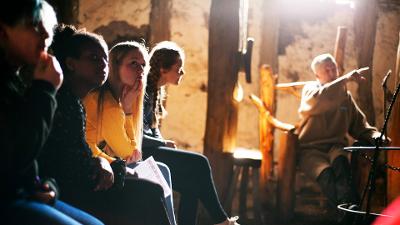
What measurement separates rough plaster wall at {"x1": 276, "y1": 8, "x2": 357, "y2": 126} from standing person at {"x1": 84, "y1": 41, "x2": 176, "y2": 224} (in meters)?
3.87

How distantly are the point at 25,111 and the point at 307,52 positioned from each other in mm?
5552

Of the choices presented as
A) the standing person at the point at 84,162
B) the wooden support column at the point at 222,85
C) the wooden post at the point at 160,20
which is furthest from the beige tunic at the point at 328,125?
the standing person at the point at 84,162

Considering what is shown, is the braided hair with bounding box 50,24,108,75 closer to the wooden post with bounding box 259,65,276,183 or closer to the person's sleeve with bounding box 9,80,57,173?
the person's sleeve with bounding box 9,80,57,173

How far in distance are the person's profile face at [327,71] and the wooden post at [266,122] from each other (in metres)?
0.64

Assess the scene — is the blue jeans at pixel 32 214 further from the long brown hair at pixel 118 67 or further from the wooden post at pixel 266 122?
the wooden post at pixel 266 122

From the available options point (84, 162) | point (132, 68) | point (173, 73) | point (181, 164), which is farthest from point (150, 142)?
point (84, 162)

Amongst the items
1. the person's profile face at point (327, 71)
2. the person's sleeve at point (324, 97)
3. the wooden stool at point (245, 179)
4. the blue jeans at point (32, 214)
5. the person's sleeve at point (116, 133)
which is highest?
the person's profile face at point (327, 71)

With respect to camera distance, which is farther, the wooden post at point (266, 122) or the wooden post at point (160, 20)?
the wooden post at point (160, 20)

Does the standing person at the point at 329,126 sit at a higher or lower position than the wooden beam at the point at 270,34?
lower

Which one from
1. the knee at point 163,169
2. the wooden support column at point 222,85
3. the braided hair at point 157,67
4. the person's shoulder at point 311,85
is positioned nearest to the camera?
the knee at point 163,169

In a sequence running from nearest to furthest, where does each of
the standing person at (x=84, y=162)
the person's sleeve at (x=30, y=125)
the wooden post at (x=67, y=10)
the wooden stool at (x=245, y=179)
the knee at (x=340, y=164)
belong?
the person's sleeve at (x=30, y=125) < the standing person at (x=84, y=162) < the wooden stool at (x=245, y=179) < the knee at (x=340, y=164) < the wooden post at (x=67, y=10)

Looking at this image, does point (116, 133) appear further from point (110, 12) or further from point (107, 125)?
point (110, 12)

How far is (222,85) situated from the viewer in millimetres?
4109

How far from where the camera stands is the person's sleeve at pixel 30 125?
4.03ft
